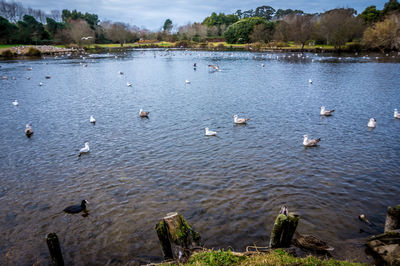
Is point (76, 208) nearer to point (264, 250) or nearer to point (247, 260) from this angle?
point (247, 260)

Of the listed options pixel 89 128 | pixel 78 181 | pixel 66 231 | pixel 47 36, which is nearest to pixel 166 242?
pixel 66 231

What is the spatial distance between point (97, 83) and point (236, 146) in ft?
104

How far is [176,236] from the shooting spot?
239 inches

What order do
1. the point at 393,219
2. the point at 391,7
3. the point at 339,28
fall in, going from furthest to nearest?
the point at 391,7 < the point at 339,28 < the point at 393,219

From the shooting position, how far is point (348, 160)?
43.7 ft

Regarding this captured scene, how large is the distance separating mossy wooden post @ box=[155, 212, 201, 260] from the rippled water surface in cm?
155

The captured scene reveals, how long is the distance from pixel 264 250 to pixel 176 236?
2.35 metres

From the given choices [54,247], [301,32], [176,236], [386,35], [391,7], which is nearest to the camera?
[176,236]

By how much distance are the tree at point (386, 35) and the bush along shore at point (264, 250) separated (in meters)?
93.4

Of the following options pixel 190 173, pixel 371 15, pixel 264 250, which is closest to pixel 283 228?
pixel 264 250

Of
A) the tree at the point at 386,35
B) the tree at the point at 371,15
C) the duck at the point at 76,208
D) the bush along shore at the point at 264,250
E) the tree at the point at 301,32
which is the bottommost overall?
the duck at the point at 76,208

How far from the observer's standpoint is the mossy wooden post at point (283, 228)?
254 inches

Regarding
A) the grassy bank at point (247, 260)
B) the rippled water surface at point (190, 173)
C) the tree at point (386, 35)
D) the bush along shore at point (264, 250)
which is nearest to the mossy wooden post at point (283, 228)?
the bush along shore at point (264, 250)

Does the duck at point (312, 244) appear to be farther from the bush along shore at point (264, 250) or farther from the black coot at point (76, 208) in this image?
the black coot at point (76, 208)
